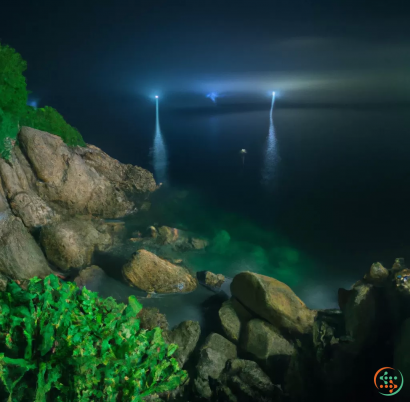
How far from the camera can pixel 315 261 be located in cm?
720

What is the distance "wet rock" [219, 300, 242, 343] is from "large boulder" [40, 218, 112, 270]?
129 inches

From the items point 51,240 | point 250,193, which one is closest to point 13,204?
point 51,240

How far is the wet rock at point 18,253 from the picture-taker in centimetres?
608

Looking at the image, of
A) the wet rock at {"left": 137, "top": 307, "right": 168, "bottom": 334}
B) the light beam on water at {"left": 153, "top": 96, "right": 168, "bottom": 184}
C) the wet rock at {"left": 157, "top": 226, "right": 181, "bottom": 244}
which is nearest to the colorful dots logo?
the wet rock at {"left": 137, "top": 307, "right": 168, "bottom": 334}

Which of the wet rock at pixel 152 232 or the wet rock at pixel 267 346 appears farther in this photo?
the wet rock at pixel 152 232

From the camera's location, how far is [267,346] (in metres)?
5.13

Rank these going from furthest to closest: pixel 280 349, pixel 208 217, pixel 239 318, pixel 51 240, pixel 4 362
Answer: pixel 208 217
pixel 51 240
pixel 239 318
pixel 280 349
pixel 4 362

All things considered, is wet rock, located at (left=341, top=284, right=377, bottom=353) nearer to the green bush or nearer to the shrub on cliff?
the green bush

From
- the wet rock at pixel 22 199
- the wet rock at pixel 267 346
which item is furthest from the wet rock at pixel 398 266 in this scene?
the wet rock at pixel 22 199

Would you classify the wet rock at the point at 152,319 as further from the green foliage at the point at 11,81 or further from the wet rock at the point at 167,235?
the green foliage at the point at 11,81

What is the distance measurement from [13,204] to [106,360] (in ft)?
16.7

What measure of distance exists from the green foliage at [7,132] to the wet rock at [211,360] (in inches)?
239

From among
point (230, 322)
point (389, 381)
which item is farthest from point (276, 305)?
point (389, 381)

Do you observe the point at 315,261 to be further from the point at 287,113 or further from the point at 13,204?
the point at 13,204
